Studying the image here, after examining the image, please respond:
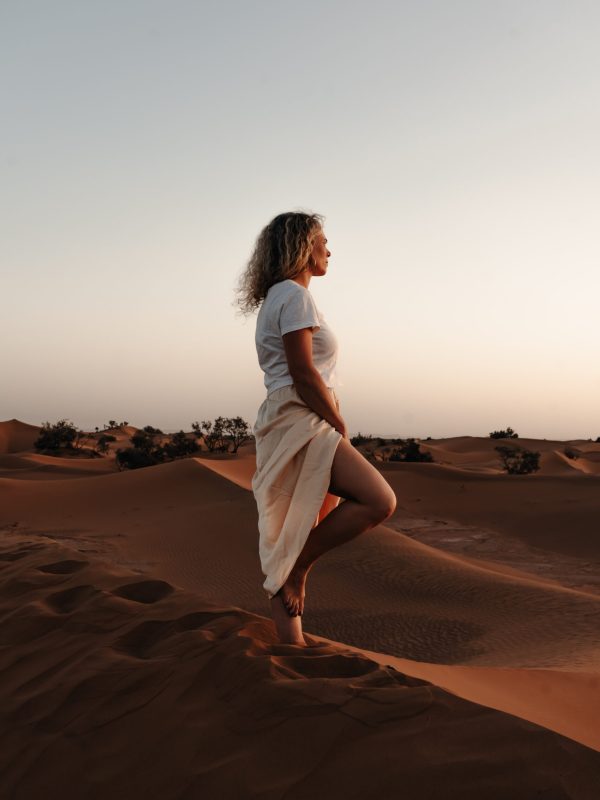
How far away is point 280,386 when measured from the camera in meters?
3.08

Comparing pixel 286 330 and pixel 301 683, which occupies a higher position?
pixel 286 330

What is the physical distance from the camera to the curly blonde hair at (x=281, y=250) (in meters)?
3.18

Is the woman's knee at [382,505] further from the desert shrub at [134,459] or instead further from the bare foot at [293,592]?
the desert shrub at [134,459]

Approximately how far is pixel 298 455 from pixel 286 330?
0.56 m

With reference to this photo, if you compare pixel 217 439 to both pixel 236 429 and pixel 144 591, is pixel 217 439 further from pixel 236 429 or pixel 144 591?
pixel 144 591

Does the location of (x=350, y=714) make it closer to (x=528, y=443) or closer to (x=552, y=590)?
(x=552, y=590)

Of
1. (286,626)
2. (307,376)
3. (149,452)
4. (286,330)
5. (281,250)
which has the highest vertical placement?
(281,250)

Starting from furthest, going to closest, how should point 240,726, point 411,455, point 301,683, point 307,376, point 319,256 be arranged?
1. point 411,455
2. point 319,256
3. point 307,376
4. point 301,683
5. point 240,726

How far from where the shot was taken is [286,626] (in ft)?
9.43

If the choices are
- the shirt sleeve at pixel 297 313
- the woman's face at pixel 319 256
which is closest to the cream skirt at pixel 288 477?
the shirt sleeve at pixel 297 313

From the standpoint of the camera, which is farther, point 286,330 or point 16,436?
point 16,436

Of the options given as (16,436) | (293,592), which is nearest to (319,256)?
(293,592)

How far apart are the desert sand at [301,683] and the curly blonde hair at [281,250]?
1627 millimetres

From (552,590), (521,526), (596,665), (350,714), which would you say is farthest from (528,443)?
(350,714)
